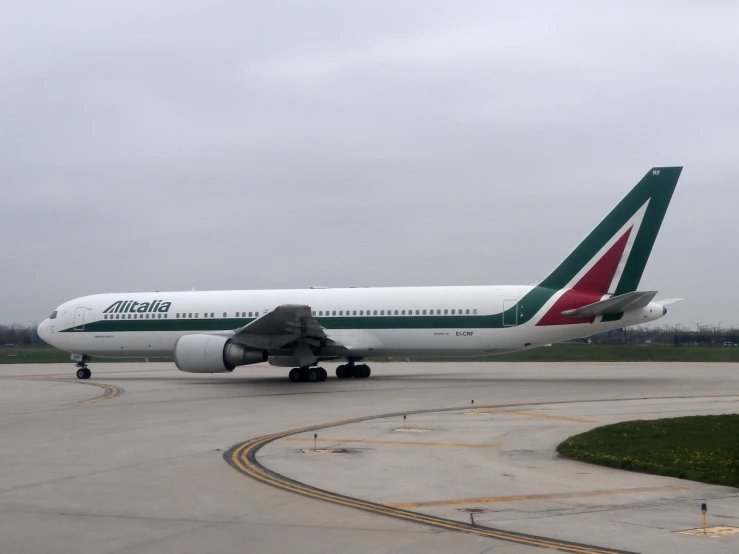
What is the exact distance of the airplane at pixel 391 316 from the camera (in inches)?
992

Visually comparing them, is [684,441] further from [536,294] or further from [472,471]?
[536,294]

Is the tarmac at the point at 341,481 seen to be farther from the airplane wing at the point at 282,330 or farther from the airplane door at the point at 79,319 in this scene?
the airplane door at the point at 79,319

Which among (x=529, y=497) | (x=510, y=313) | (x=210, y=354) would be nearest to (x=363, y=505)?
(x=529, y=497)

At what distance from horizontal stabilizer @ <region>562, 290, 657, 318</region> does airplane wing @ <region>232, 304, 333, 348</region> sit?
27.6ft

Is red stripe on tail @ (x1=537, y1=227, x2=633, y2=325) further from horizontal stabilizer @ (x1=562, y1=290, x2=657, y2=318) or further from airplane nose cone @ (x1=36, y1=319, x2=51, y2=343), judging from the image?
airplane nose cone @ (x1=36, y1=319, x2=51, y2=343)

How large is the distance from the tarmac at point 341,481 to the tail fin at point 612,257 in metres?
5.90

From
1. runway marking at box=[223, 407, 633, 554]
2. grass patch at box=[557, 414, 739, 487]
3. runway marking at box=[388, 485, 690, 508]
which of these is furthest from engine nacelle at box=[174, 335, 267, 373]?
runway marking at box=[388, 485, 690, 508]

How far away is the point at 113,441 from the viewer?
531 inches

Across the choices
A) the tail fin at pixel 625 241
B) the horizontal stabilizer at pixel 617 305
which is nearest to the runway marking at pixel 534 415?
the horizontal stabilizer at pixel 617 305

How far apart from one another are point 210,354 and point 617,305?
13.0 meters

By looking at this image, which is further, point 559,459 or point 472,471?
point 559,459

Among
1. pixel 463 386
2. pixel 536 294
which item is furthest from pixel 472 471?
pixel 536 294

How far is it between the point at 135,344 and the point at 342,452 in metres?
21.5

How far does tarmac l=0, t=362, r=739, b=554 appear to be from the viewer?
7.03 meters
